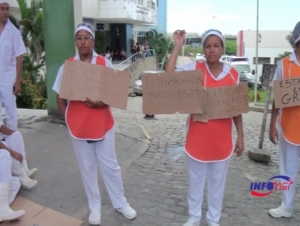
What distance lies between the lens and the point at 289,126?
10.6 feet

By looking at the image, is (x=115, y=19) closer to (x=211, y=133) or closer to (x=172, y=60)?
(x=172, y=60)

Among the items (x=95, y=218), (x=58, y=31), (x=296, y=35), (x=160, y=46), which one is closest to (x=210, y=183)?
(x=95, y=218)

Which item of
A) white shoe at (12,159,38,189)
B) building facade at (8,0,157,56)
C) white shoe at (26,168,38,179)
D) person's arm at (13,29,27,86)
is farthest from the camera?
building facade at (8,0,157,56)

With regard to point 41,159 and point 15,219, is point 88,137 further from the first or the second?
point 41,159

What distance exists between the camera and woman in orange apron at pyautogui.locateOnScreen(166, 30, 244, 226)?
292 cm

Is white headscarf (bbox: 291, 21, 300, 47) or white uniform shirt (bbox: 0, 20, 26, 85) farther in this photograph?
A: white uniform shirt (bbox: 0, 20, 26, 85)

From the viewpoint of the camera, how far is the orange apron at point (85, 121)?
310cm

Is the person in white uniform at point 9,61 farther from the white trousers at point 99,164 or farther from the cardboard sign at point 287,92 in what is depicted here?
the cardboard sign at point 287,92

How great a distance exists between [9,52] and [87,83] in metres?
1.70

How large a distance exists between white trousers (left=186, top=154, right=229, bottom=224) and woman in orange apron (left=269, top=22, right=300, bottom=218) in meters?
0.67

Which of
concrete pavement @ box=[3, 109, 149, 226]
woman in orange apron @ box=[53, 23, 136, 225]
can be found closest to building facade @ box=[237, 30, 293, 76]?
concrete pavement @ box=[3, 109, 149, 226]

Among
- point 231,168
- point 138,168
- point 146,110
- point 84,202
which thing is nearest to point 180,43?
point 146,110

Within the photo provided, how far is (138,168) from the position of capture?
5039mm

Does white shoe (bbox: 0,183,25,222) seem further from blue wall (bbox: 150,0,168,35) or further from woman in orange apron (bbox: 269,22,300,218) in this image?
blue wall (bbox: 150,0,168,35)
